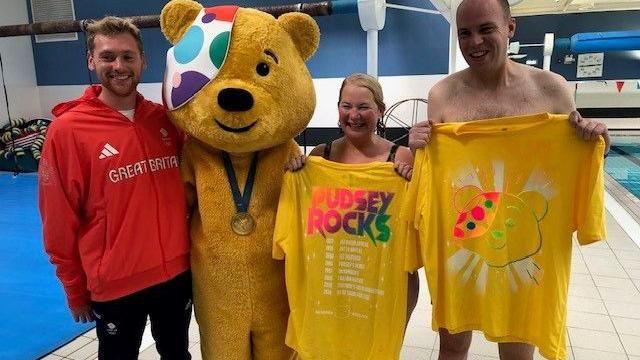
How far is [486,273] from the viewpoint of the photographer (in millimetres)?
1449

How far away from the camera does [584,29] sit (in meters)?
8.34

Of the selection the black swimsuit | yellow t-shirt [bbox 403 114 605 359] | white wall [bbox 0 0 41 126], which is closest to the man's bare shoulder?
yellow t-shirt [bbox 403 114 605 359]

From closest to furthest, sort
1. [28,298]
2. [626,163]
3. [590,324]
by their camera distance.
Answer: [590,324], [28,298], [626,163]

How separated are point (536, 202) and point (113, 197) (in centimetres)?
133

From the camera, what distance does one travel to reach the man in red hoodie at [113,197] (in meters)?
1.45

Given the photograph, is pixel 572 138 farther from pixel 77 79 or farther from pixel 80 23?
pixel 77 79

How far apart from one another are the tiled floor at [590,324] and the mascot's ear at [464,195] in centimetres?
119

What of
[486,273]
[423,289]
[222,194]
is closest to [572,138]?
[486,273]

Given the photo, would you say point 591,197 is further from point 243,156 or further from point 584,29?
point 584,29

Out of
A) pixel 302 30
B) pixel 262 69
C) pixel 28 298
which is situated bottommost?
pixel 28 298

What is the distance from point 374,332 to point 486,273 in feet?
1.43

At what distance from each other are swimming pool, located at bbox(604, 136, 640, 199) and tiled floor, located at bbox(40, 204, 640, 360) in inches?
115

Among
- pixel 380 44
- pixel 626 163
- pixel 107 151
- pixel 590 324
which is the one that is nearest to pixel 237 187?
pixel 107 151

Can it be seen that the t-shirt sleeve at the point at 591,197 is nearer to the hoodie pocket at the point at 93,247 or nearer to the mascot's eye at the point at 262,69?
the mascot's eye at the point at 262,69
